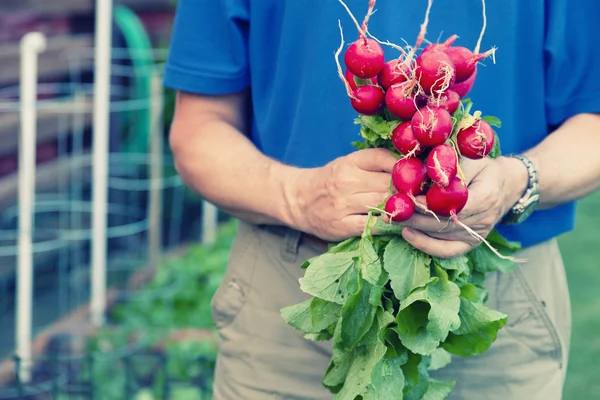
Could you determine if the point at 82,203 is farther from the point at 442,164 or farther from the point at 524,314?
the point at 442,164

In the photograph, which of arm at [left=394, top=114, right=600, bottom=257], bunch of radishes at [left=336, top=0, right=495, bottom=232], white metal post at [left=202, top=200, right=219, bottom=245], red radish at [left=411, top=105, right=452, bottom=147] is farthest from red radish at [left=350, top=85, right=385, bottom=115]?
white metal post at [left=202, top=200, right=219, bottom=245]

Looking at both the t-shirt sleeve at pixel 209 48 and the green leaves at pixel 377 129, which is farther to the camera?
the t-shirt sleeve at pixel 209 48

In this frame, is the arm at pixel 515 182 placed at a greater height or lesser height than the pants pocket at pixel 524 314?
greater

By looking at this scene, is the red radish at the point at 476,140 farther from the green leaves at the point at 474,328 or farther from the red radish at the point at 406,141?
the green leaves at the point at 474,328

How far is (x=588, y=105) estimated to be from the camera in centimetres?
218

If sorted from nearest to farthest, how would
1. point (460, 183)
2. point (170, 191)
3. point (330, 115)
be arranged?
point (460, 183)
point (330, 115)
point (170, 191)

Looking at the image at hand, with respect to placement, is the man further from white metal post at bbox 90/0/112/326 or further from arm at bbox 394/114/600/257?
white metal post at bbox 90/0/112/326

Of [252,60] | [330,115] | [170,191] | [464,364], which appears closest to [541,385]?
[464,364]

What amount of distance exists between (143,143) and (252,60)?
4158 mm

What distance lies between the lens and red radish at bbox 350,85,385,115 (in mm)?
1822

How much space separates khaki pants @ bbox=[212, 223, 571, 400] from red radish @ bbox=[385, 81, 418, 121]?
1.64 ft

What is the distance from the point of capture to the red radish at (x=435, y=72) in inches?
69.1

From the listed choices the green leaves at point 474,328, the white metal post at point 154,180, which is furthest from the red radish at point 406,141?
the white metal post at point 154,180

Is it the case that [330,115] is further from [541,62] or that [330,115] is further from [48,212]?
[48,212]
